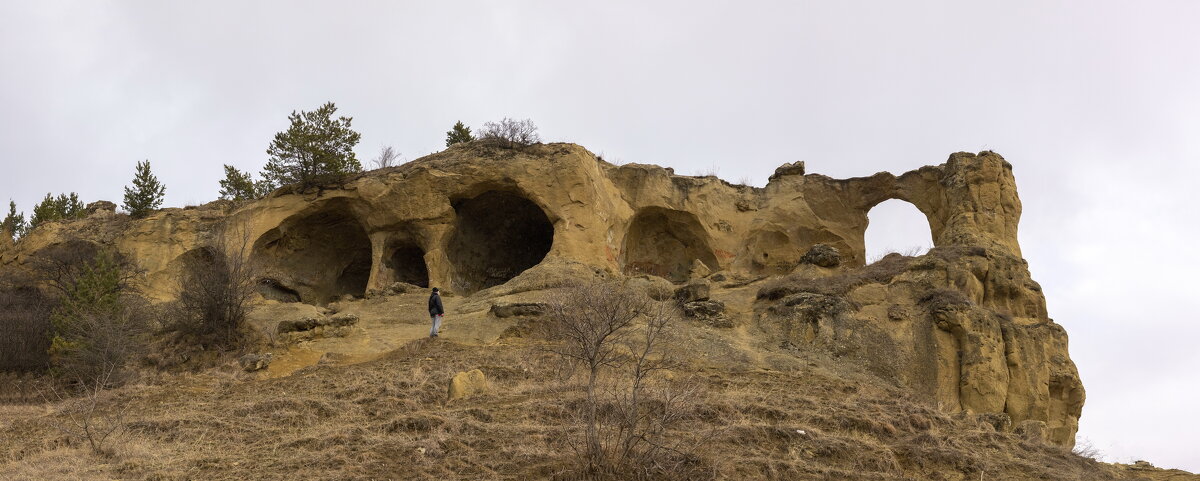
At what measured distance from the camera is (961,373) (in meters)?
19.1

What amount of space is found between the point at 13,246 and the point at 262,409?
18.2 metres

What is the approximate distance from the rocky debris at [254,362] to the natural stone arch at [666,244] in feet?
41.1

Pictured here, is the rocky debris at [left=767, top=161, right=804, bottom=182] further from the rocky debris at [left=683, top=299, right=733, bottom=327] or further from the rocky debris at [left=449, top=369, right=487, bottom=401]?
the rocky debris at [left=449, top=369, right=487, bottom=401]

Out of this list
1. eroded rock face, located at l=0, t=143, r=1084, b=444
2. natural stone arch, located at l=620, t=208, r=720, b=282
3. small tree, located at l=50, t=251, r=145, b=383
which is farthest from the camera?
natural stone arch, located at l=620, t=208, r=720, b=282

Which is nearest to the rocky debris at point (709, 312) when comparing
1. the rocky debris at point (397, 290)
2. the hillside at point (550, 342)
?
the hillside at point (550, 342)

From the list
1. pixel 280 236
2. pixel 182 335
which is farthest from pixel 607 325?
pixel 280 236

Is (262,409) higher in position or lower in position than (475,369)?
lower

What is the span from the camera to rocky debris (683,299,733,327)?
20.3 meters

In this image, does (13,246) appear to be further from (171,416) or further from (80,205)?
(171,416)

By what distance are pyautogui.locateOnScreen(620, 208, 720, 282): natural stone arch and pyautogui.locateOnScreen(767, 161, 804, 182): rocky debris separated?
11.6 feet

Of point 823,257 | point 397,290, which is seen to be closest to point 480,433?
point 397,290

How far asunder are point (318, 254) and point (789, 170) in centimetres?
1453

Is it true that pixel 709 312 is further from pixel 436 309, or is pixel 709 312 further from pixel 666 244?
pixel 666 244

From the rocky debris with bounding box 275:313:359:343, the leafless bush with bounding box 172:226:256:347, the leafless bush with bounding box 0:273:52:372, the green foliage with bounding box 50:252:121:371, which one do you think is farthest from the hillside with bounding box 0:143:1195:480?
the green foliage with bounding box 50:252:121:371
